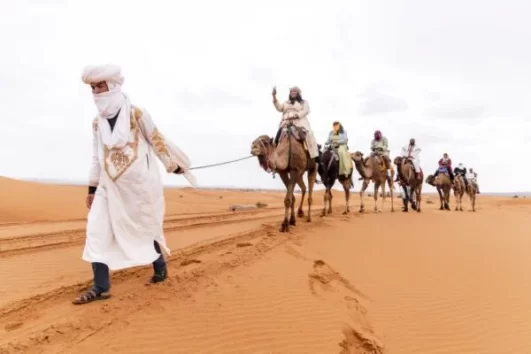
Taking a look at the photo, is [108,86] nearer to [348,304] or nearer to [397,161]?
[348,304]

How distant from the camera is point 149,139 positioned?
510 centimetres

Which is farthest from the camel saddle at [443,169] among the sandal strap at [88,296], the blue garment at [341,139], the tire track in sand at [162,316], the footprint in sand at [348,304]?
the sandal strap at [88,296]

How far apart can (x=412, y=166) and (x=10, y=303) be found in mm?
16589

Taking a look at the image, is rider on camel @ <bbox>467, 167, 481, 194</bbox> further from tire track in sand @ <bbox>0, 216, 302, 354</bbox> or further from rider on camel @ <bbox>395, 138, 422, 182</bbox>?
tire track in sand @ <bbox>0, 216, 302, 354</bbox>

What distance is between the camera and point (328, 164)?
1419 cm

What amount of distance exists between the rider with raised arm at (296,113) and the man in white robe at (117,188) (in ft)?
18.4

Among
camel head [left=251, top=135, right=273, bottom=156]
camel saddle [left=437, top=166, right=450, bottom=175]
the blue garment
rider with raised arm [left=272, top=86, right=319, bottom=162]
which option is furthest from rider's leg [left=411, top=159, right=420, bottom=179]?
camel head [left=251, top=135, right=273, bottom=156]

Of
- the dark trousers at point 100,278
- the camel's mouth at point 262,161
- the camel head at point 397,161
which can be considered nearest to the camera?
the dark trousers at point 100,278

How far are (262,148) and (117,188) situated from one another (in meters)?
5.72

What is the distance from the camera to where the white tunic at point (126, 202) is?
15.1ft

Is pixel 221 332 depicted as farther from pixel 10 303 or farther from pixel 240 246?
pixel 240 246

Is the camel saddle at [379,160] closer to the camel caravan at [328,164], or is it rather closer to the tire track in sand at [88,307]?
the camel caravan at [328,164]

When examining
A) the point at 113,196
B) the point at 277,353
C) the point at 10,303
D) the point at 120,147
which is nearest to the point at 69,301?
the point at 10,303

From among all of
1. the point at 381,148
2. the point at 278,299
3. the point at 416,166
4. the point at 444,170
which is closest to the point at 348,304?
the point at 278,299
